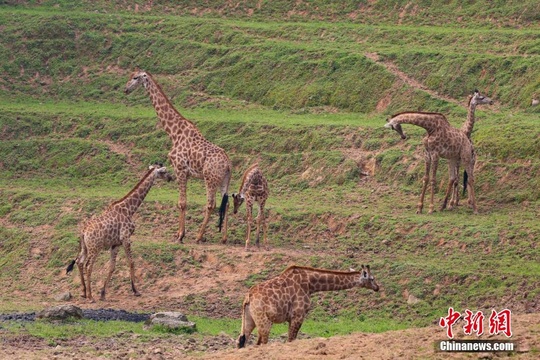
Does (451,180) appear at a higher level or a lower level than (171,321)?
higher

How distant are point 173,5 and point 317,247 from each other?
68.2 ft

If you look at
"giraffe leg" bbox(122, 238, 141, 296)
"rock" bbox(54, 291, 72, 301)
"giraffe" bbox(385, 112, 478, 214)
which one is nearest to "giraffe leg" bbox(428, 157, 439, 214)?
"giraffe" bbox(385, 112, 478, 214)

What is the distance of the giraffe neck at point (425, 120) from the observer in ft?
98.1

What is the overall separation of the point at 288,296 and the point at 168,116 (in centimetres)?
1055

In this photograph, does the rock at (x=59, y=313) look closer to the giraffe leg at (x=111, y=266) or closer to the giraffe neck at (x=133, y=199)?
the giraffe leg at (x=111, y=266)

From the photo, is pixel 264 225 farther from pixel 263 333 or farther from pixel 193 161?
pixel 263 333

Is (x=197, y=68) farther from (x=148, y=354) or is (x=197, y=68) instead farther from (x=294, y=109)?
(x=148, y=354)

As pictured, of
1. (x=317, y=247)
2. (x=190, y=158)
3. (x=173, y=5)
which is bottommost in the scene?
(x=317, y=247)

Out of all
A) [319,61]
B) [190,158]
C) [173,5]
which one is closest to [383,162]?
[190,158]

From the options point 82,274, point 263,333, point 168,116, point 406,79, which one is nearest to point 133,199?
point 82,274

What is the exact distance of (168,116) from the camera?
1208 inches

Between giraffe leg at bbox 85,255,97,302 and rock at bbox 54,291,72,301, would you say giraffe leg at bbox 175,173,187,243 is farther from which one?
rock at bbox 54,291,72,301

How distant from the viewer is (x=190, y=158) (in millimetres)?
29906

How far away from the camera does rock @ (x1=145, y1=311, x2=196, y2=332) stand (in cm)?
2303
